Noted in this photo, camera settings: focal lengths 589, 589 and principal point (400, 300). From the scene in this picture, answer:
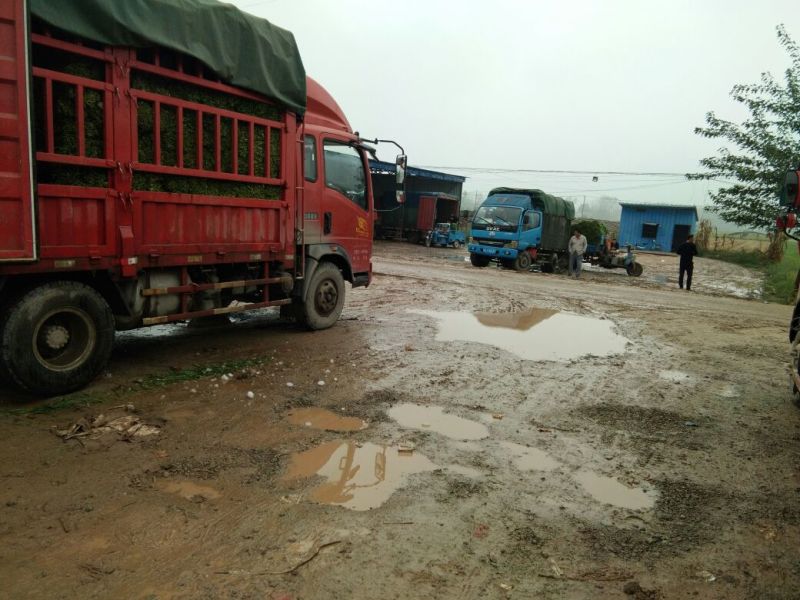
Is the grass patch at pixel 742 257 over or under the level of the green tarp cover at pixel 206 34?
under

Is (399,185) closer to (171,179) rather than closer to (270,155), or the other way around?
(270,155)

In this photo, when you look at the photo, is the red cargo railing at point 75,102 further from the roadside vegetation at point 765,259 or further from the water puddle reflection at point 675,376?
the roadside vegetation at point 765,259

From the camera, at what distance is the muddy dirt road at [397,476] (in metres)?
2.87

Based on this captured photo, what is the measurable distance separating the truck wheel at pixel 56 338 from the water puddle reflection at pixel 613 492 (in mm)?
4183

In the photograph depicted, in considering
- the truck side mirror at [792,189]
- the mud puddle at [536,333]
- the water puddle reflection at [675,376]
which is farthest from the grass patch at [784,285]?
the truck side mirror at [792,189]

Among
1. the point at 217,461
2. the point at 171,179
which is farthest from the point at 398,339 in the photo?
the point at 217,461

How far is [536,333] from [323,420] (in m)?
5.23

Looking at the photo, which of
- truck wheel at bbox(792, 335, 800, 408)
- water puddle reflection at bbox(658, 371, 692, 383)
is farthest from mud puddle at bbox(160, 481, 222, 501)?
truck wheel at bbox(792, 335, 800, 408)

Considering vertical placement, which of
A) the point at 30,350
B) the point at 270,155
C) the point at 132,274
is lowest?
the point at 30,350

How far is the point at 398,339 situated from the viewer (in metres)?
8.16

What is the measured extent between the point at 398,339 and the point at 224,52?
13.6 feet

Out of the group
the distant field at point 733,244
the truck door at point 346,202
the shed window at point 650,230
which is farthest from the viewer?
the shed window at point 650,230

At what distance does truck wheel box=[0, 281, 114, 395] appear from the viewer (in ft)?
15.3

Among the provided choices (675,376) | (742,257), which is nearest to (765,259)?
(742,257)
